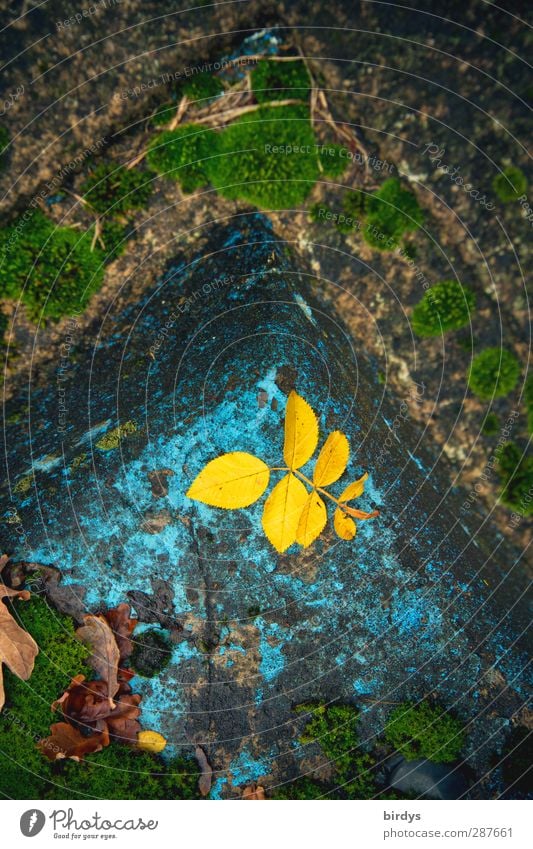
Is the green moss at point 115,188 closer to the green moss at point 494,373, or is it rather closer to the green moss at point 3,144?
the green moss at point 3,144

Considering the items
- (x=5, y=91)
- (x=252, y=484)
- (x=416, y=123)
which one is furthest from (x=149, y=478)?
(x=416, y=123)

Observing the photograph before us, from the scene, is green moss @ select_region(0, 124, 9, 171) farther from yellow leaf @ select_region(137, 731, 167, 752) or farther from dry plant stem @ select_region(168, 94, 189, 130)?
yellow leaf @ select_region(137, 731, 167, 752)

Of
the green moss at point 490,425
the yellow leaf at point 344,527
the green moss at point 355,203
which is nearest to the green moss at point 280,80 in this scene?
the green moss at point 355,203

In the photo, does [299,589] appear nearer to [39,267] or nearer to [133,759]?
[133,759]

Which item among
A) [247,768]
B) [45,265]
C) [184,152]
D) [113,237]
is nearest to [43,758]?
[247,768]

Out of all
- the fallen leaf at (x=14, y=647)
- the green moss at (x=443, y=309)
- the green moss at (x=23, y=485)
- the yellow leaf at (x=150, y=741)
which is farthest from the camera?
the yellow leaf at (x=150, y=741)
